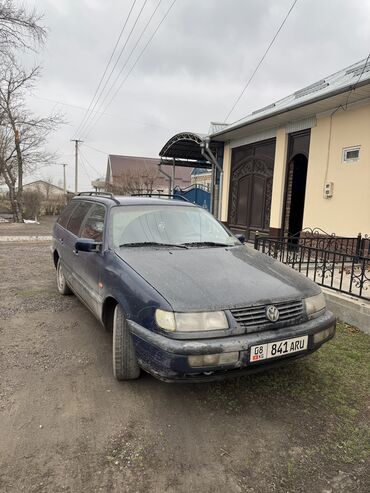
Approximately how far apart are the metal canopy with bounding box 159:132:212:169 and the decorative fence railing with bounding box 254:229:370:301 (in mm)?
6612

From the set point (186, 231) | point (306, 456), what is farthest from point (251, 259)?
point (306, 456)

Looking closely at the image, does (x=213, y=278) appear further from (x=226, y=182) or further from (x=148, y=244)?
(x=226, y=182)

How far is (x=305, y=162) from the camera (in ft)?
32.2

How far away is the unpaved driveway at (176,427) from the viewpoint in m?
1.98

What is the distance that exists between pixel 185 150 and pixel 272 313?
12207mm

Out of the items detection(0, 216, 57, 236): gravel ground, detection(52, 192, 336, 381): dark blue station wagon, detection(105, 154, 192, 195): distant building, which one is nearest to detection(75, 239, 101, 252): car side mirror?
detection(52, 192, 336, 381): dark blue station wagon

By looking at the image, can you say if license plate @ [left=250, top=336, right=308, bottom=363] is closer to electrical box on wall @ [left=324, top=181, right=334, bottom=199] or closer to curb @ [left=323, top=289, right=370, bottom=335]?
curb @ [left=323, top=289, right=370, bottom=335]

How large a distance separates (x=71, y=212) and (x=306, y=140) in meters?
6.07

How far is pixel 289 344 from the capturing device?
2.58 m

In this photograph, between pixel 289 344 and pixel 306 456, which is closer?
pixel 306 456

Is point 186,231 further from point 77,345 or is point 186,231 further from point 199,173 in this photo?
point 199,173

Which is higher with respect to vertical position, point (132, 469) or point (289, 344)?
point (289, 344)

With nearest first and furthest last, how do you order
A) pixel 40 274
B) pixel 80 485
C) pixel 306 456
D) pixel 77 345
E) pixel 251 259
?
1. pixel 80 485
2. pixel 306 456
3. pixel 251 259
4. pixel 77 345
5. pixel 40 274

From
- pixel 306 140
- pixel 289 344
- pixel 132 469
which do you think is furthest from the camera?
pixel 306 140
